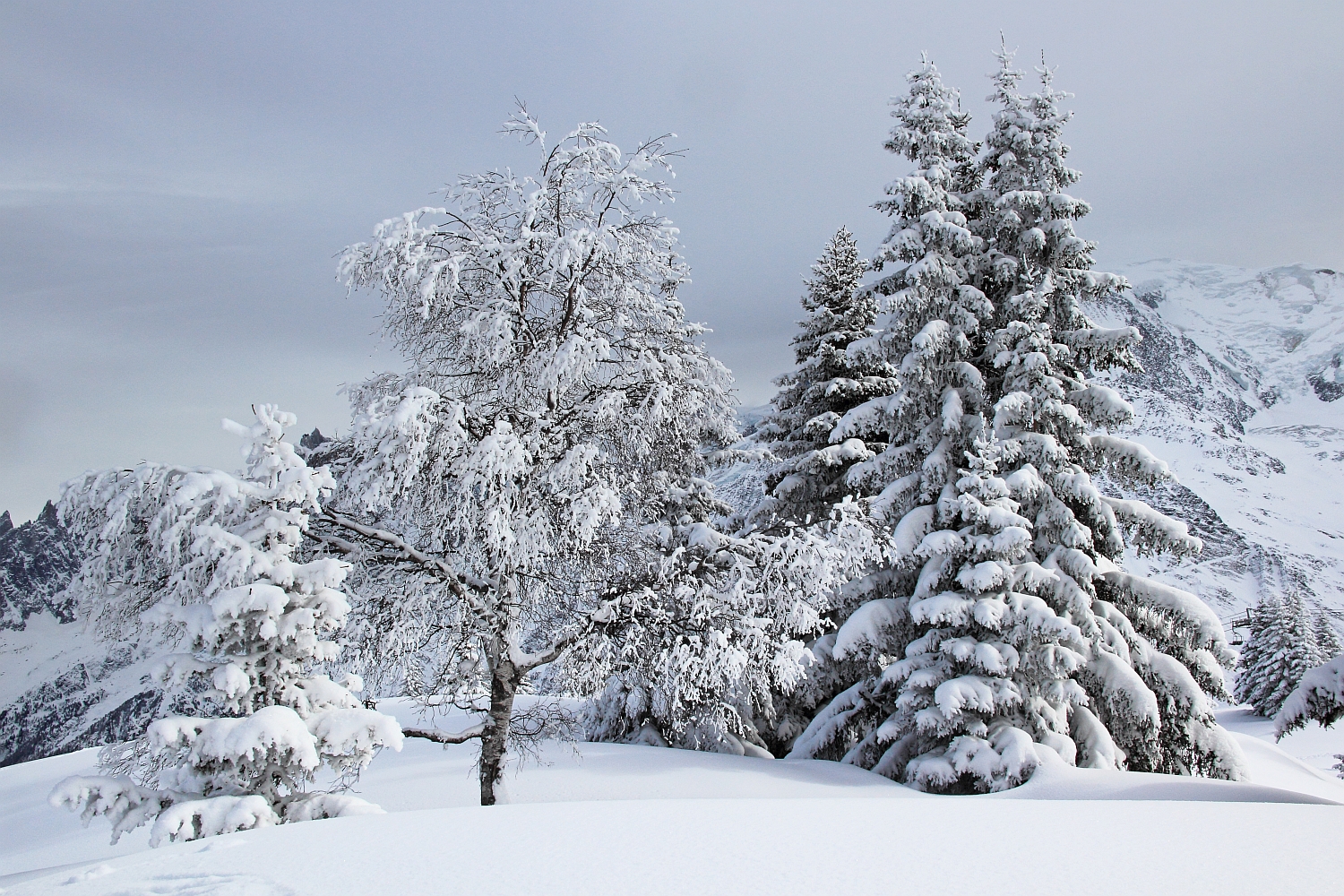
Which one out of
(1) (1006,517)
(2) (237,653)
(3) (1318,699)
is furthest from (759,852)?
(1) (1006,517)

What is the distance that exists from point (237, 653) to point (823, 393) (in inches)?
508

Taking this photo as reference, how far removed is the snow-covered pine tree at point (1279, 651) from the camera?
34.8m

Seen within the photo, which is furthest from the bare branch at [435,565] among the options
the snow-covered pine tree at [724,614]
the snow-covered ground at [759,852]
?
the snow-covered ground at [759,852]

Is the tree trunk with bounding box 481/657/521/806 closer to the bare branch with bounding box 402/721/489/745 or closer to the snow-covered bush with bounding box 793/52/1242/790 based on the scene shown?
the bare branch with bounding box 402/721/489/745

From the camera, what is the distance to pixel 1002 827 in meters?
4.70

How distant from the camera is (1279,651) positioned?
35625 millimetres

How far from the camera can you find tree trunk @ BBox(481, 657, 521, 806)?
815 cm

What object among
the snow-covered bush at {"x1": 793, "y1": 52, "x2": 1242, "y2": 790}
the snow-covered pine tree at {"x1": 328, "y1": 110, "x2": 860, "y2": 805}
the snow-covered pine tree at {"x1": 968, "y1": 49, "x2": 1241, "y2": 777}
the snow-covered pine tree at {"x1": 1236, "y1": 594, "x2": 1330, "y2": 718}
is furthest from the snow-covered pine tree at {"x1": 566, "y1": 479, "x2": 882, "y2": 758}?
the snow-covered pine tree at {"x1": 1236, "y1": 594, "x2": 1330, "y2": 718}

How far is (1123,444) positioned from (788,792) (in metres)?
8.26

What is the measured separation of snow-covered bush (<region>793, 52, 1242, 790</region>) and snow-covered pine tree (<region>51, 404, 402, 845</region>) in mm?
8337

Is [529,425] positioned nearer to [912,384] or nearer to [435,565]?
[435,565]

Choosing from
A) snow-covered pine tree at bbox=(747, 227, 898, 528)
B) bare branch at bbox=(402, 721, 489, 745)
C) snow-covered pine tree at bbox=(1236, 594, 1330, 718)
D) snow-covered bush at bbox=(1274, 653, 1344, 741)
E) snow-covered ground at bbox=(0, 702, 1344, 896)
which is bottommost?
snow-covered pine tree at bbox=(1236, 594, 1330, 718)

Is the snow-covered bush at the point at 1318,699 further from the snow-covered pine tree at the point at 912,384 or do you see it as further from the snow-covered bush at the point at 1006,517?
the snow-covered pine tree at the point at 912,384

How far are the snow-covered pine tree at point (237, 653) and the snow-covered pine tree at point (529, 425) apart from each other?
1.30 meters
